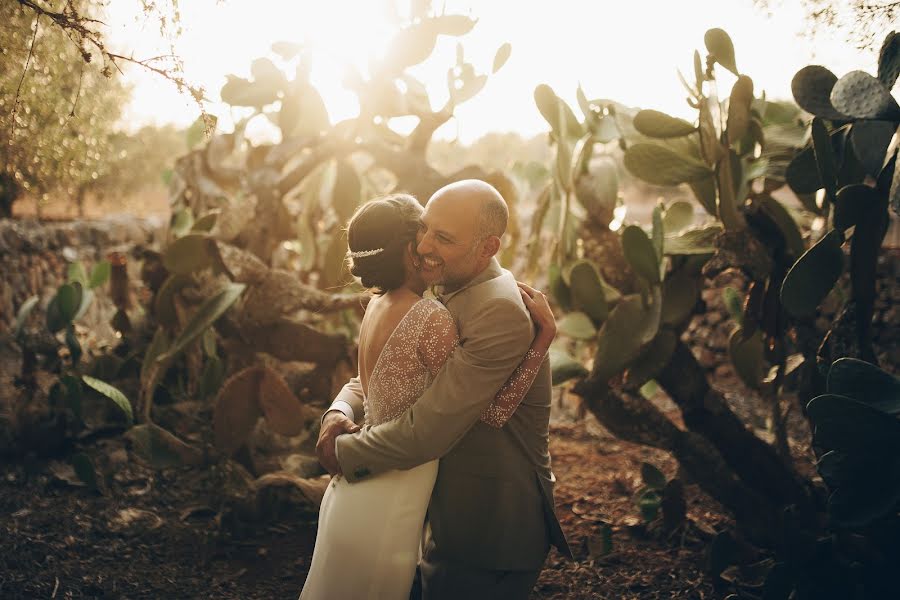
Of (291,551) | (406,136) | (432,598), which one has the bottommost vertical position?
(291,551)

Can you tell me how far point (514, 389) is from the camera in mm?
1698

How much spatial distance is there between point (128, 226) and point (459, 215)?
587cm

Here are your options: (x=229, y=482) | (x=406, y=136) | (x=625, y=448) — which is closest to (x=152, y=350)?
(x=229, y=482)

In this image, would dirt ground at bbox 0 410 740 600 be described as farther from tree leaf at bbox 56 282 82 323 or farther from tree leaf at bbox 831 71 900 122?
tree leaf at bbox 831 71 900 122

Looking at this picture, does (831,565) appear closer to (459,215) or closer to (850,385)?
(850,385)

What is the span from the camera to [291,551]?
111 inches

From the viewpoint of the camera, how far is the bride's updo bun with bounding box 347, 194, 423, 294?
5.76 ft

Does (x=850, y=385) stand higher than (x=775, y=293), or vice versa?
(x=775, y=293)

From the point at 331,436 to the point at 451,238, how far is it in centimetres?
59

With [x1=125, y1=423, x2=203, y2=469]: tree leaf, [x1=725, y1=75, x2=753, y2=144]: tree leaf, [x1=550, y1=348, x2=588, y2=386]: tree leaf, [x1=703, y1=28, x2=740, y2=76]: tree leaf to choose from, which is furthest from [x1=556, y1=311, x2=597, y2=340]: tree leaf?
[x1=125, y1=423, x2=203, y2=469]: tree leaf

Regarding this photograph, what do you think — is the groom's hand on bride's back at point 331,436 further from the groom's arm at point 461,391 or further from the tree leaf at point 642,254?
the tree leaf at point 642,254

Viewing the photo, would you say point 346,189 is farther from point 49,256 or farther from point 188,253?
point 49,256

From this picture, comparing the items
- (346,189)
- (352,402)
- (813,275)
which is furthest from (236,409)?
(813,275)

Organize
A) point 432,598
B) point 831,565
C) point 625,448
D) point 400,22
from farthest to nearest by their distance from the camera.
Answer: point 625,448 → point 400,22 → point 831,565 → point 432,598
